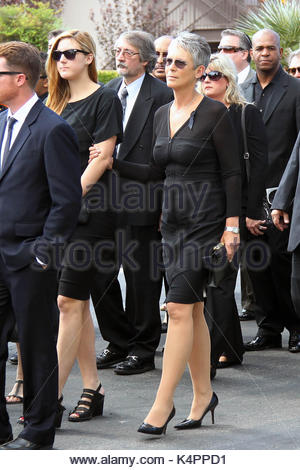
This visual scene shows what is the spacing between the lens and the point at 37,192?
4.84 meters

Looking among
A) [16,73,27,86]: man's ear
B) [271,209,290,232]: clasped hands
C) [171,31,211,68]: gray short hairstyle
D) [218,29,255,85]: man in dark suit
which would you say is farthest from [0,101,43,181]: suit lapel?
[218,29,255,85]: man in dark suit

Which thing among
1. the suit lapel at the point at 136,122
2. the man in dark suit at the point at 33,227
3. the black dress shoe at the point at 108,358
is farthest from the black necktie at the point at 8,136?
the black dress shoe at the point at 108,358

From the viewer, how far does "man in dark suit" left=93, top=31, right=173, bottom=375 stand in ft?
23.3

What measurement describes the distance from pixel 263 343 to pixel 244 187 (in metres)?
1.36

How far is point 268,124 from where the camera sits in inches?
311

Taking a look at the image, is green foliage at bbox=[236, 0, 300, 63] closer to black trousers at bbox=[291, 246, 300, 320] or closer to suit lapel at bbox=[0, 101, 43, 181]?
black trousers at bbox=[291, 246, 300, 320]

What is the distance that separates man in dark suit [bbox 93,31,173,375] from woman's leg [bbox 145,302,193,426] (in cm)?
172

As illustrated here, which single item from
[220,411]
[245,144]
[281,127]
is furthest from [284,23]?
[220,411]

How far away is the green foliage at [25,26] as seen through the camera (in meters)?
21.9

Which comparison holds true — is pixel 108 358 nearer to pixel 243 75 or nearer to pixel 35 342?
pixel 35 342

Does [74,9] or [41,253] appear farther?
[74,9]
